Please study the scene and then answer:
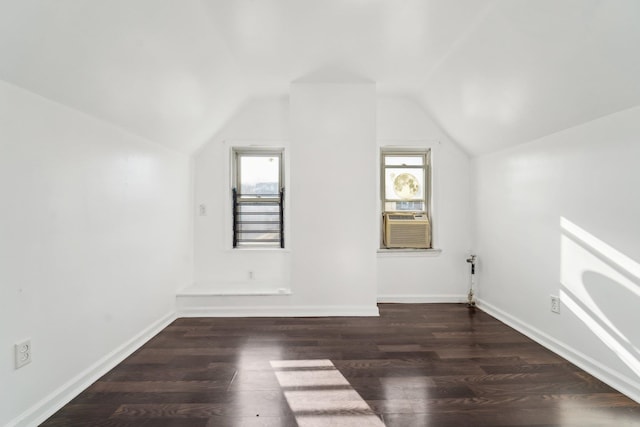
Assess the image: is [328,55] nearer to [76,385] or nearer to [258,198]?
[258,198]

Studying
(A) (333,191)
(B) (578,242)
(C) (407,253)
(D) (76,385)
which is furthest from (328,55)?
(D) (76,385)

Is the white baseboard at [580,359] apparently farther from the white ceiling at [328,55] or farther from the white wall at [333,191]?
the white ceiling at [328,55]

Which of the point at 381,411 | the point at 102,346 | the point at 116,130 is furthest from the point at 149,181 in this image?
the point at 381,411

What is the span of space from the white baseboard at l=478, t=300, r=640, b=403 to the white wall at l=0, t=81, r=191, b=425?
3444mm

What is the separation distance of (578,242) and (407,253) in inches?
67.6

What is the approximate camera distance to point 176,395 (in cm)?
180

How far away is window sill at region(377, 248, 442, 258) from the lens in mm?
3604

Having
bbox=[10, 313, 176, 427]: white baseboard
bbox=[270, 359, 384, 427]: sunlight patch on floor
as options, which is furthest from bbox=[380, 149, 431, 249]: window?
bbox=[10, 313, 176, 427]: white baseboard

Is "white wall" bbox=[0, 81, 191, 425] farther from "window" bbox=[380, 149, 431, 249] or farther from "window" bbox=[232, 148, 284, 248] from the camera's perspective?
"window" bbox=[380, 149, 431, 249]

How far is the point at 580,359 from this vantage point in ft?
6.91

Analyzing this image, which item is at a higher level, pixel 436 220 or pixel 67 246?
pixel 436 220

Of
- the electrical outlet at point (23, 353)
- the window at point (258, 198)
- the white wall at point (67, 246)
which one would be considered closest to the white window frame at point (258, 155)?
the window at point (258, 198)

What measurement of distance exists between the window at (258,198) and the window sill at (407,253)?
1.32 m

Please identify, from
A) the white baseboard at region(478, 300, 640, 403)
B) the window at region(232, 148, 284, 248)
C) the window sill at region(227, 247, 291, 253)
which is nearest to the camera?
the white baseboard at region(478, 300, 640, 403)
